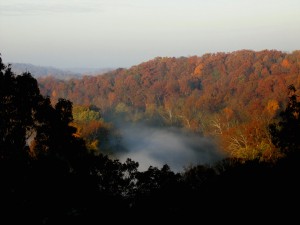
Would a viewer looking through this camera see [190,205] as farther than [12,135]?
No

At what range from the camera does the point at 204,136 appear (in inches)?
3132

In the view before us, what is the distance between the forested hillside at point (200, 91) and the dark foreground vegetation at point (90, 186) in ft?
91.8

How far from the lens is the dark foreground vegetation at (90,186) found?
15.3 m

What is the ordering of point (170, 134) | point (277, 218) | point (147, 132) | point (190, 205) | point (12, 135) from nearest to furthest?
point (277, 218), point (190, 205), point (12, 135), point (170, 134), point (147, 132)

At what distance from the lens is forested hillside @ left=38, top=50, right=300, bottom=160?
3236 inches

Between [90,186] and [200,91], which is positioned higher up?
[200,91]

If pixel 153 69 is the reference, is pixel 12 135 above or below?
below

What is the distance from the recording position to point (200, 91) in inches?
5182

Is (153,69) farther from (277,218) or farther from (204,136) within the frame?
(277,218)

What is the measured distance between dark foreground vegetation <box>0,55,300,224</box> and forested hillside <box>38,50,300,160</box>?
91.8ft

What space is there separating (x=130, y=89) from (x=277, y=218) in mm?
128515

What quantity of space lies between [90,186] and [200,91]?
115197 millimetres

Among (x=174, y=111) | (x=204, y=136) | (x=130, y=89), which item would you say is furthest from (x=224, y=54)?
(x=204, y=136)

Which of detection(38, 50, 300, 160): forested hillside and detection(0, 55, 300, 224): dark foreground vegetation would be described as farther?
detection(38, 50, 300, 160): forested hillside
